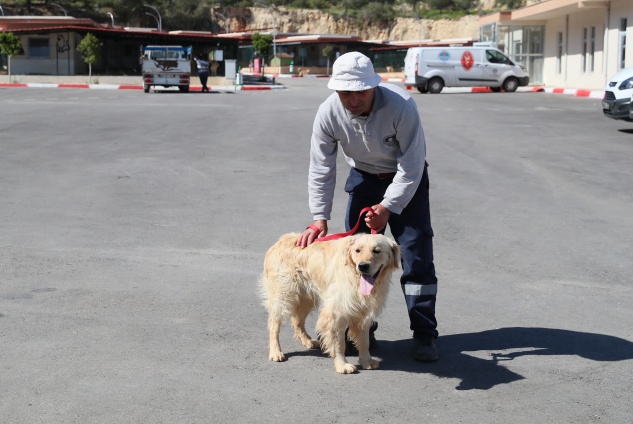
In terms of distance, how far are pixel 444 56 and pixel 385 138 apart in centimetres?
3621

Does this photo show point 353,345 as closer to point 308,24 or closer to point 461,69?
point 461,69

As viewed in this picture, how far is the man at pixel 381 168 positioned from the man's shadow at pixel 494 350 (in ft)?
0.46

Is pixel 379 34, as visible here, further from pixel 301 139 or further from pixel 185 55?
pixel 301 139

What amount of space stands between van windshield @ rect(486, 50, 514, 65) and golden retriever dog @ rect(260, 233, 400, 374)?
36852 mm

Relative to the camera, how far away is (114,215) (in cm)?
983

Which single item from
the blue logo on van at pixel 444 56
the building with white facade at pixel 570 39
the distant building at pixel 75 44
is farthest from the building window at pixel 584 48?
the distant building at pixel 75 44

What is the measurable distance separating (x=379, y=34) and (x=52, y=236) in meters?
123

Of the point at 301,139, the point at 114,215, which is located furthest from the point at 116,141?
the point at 114,215

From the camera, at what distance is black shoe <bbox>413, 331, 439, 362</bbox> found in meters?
5.05

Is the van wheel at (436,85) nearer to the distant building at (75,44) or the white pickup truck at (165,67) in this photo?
the white pickup truck at (165,67)

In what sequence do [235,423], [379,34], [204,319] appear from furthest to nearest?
[379,34] → [204,319] → [235,423]

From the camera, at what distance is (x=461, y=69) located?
40562 millimetres

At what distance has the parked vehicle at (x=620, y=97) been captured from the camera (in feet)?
61.8

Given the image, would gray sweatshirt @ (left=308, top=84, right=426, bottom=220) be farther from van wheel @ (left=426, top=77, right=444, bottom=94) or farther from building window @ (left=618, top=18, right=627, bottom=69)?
van wheel @ (left=426, top=77, right=444, bottom=94)
